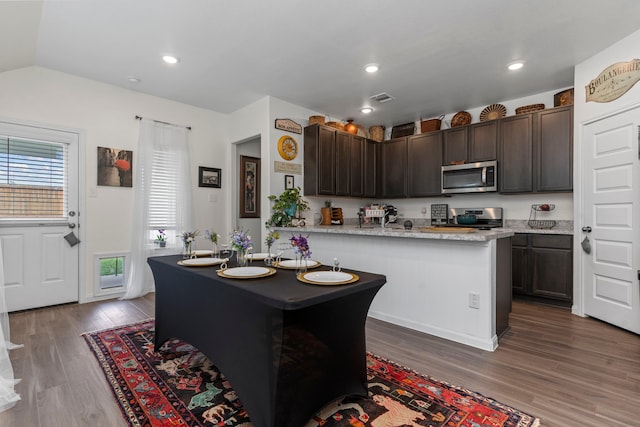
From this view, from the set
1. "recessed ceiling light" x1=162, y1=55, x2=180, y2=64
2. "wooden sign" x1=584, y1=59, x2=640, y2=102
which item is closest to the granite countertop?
"wooden sign" x1=584, y1=59, x2=640, y2=102

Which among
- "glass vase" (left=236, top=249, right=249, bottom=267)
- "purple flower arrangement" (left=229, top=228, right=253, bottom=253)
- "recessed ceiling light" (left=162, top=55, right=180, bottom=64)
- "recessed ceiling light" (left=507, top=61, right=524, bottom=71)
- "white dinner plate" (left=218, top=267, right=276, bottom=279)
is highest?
"recessed ceiling light" (left=162, top=55, right=180, bottom=64)

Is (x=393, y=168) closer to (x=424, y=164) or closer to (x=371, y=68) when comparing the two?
(x=424, y=164)

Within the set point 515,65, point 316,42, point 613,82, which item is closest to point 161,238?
point 316,42

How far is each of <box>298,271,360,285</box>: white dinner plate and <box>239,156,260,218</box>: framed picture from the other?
3854mm

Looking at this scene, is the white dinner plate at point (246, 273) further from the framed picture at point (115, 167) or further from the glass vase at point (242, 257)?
the framed picture at point (115, 167)

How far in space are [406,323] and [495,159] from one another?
2742mm

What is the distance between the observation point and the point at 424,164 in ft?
16.6

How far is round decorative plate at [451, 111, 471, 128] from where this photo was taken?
4777 millimetres

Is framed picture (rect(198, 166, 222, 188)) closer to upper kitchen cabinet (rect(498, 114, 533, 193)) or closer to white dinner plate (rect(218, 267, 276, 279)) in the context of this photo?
white dinner plate (rect(218, 267, 276, 279))

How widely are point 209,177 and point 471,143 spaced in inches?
156

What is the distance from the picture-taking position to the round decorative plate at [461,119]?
4777 millimetres

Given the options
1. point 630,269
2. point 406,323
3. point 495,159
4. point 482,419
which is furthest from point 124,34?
point 630,269

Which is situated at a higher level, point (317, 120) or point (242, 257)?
point (317, 120)

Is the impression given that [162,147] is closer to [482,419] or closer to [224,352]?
[224,352]
